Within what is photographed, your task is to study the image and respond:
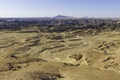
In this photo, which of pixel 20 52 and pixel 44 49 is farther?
pixel 44 49

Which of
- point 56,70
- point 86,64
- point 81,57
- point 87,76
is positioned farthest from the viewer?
point 81,57

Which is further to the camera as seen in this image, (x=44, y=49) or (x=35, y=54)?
(x=44, y=49)

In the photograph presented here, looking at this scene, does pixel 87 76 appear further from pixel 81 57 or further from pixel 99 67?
pixel 81 57

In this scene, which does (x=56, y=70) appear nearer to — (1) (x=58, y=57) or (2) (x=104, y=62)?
(2) (x=104, y=62)

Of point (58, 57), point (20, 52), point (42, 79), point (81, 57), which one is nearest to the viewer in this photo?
point (42, 79)

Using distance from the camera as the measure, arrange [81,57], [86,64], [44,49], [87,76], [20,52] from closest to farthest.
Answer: [87,76], [86,64], [81,57], [20,52], [44,49]

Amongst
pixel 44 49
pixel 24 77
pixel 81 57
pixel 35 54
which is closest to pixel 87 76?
pixel 24 77

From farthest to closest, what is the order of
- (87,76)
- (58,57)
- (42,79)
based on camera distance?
(58,57) < (87,76) < (42,79)

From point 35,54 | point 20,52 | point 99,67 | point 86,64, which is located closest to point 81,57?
point 86,64

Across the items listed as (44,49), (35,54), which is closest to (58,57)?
(35,54)
